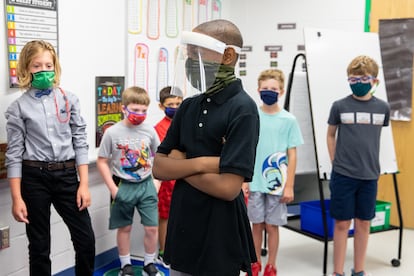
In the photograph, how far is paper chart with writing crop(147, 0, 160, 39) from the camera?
3.42 metres

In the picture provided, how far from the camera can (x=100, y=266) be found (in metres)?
3.17

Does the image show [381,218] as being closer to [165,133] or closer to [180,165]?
[165,133]

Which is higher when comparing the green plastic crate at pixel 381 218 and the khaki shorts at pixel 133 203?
the khaki shorts at pixel 133 203

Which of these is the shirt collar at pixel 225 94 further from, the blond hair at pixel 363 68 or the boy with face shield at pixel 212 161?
the blond hair at pixel 363 68

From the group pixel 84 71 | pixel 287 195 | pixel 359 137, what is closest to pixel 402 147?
pixel 359 137

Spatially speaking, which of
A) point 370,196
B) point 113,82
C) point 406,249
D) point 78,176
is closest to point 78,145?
point 78,176

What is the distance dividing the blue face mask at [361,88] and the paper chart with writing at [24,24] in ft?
5.53

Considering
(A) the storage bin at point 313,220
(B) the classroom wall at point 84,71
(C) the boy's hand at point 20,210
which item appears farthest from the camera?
(A) the storage bin at point 313,220

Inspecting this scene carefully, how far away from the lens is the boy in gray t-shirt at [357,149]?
280 cm

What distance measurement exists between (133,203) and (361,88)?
146cm

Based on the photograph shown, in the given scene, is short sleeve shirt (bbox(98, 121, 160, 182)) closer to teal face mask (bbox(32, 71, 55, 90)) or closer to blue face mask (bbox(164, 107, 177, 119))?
blue face mask (bbox(164, 107, 177, 119))

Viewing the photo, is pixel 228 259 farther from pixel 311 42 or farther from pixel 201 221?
pixel 311 42

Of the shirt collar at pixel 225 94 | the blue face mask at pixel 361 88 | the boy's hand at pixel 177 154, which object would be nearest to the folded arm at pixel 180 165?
the boy's hand at pixel 177 154

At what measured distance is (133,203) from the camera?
113 inches
